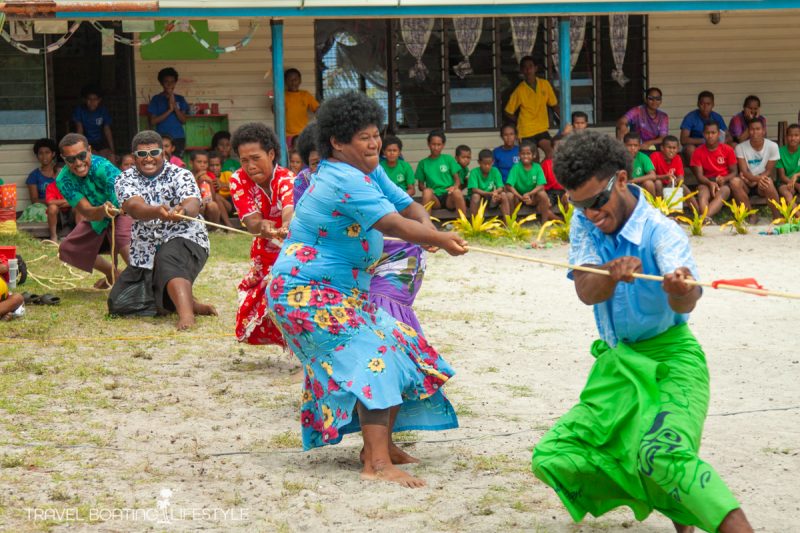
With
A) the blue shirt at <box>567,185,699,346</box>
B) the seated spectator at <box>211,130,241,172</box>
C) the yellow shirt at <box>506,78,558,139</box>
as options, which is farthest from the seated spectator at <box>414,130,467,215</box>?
the blue shirt at <box>567,185,699,346</box>

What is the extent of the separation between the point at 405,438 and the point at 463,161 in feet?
31.3

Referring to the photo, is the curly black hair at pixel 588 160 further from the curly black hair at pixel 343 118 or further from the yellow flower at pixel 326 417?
the yellow flower at pixel 326 417

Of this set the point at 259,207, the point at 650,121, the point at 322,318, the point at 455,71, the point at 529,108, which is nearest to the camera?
the point at 322,318

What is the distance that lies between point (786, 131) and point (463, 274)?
7.06 m

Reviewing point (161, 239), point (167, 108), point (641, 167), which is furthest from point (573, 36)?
point (161, 239)

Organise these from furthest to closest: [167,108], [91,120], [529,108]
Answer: [529,108], [167,108], [91,120]

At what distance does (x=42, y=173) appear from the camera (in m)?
14.1

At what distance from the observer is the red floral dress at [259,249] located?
274 inches

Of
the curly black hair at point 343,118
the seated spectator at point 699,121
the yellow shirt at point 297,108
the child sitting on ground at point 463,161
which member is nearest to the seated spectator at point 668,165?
the seated spectator at point 699,121

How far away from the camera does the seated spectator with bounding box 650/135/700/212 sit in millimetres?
14797

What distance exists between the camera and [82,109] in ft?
47.5

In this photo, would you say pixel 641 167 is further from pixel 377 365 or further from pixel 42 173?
pixel 377 365

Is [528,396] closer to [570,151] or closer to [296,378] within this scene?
[296,378]

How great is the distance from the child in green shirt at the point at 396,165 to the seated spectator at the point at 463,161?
0.76 metres
